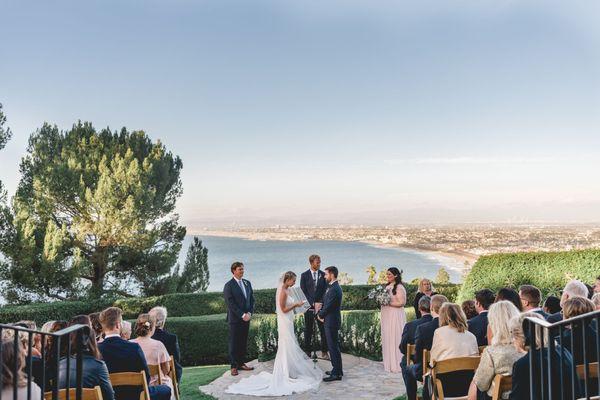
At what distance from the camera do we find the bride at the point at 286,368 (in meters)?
8.03

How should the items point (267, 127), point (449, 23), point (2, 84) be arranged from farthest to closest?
1. point (267, 127)
2. point (449, 23)
3. point (2, 84)

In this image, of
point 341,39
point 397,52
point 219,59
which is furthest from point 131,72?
point 397,52

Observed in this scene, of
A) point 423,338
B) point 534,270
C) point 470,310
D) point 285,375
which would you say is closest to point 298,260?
point 534,270

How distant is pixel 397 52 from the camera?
27906mm

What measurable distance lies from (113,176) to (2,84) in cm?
557

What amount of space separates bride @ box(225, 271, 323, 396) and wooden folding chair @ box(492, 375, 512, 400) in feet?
14.6

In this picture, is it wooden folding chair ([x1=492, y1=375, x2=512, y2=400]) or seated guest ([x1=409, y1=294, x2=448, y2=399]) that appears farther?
seated guest ([x1=409, y1=294, x2=448, y2=399])

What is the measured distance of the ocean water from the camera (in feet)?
299

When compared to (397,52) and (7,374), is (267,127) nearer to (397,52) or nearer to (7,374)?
(397,52)

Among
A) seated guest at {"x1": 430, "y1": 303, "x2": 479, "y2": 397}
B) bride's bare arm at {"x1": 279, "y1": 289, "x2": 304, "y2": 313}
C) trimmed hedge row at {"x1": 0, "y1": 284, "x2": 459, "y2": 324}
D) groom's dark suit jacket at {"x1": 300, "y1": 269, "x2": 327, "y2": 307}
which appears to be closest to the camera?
seated guest at {"x1": 430, "y1": 303, "x2": 479, "y2": 397}

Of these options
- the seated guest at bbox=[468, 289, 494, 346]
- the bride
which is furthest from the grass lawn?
the seated guest at bbox=[468, 289, 494, 346]

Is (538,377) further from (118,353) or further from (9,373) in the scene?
(118,353)

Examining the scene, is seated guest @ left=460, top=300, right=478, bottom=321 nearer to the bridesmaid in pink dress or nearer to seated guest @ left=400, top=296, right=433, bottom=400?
seated guest @ left=400, top=296, right=433, bottom=400

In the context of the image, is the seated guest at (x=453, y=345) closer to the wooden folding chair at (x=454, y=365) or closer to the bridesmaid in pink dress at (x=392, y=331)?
the wooden folding chair at (x=454, y=365)
